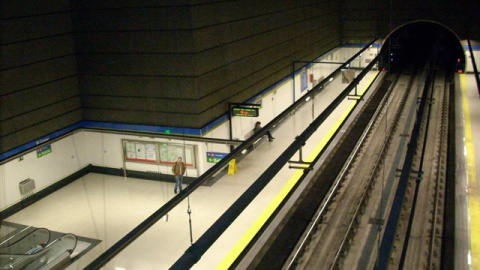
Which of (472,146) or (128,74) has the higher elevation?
(128,74)

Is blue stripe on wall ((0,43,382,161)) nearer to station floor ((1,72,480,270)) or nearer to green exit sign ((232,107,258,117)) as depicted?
green exit sign ((232,107,258,117))

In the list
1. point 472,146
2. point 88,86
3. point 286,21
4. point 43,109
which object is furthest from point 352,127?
point 43,109

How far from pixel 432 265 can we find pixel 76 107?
30.9 feet

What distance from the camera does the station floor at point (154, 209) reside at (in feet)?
27.9

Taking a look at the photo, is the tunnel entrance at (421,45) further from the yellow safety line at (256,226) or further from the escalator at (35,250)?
the escalator at (35,250)

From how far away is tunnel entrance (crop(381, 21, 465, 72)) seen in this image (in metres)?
25.9

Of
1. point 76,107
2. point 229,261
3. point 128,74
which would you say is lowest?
point 229,261

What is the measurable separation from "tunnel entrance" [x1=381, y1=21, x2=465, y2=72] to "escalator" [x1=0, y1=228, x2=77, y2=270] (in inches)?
715

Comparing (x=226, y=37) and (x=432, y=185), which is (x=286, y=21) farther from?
(x=432, y=185)

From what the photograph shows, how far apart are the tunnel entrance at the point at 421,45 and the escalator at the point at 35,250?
59.6 feet

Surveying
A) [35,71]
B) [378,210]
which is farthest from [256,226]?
[35,71]

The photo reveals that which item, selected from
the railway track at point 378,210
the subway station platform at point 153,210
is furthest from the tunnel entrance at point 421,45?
the subway station platform at point 153,210

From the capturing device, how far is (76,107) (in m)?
12.5

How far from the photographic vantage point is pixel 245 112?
496 inches
